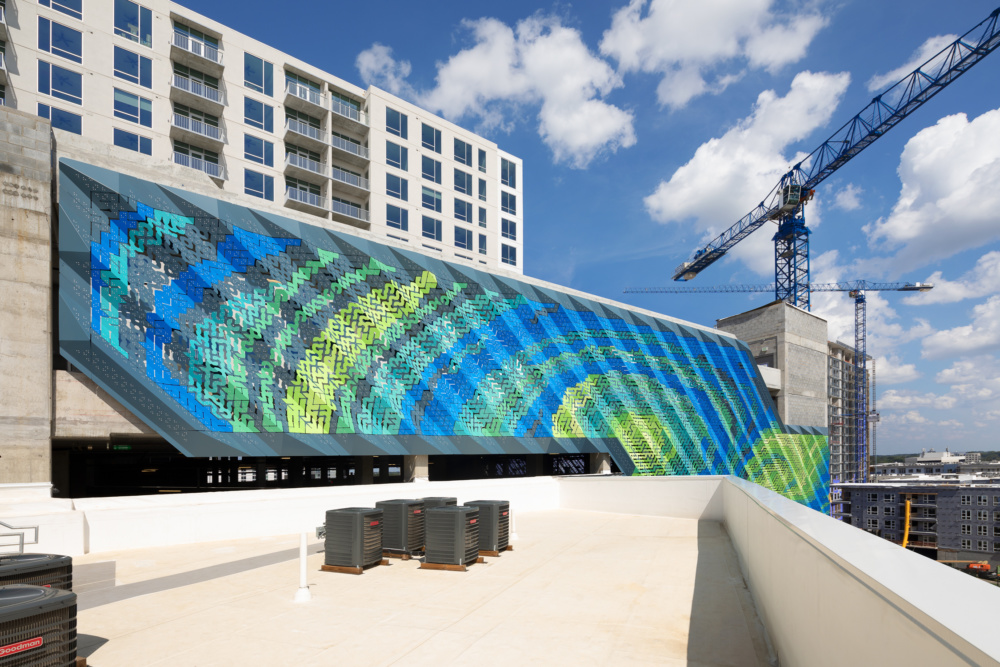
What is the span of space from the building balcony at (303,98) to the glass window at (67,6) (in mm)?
11611

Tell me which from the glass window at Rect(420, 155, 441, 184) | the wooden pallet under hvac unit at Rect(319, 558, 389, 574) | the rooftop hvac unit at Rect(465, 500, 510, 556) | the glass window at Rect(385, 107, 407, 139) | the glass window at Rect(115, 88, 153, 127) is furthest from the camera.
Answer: the glass window at Rect(420, 155, 441, 184)

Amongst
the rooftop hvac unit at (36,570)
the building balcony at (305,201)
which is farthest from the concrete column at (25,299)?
the building balcony at (305,201)

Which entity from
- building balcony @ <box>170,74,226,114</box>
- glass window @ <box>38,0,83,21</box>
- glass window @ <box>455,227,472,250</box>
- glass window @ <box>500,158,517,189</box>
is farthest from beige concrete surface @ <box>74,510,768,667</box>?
glass window @ <box>500,158,517,189</box>

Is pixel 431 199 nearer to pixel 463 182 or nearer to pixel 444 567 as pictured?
pixel 463 182

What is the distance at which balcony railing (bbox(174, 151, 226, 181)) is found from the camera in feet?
117

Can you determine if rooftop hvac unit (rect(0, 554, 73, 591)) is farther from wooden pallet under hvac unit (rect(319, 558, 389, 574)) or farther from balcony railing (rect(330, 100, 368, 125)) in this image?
balcony railing (rect(330, 100, 368, 125))

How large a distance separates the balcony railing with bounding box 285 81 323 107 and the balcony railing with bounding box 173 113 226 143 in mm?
5842

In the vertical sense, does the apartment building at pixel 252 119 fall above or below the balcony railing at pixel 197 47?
below

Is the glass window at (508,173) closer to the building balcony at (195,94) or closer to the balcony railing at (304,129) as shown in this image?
the balcony railing at (304,129)

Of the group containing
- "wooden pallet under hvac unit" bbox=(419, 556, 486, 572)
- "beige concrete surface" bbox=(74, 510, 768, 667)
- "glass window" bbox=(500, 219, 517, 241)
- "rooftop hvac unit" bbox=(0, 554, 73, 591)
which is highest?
"glass window" bbox=(500, 219, 517, 241)

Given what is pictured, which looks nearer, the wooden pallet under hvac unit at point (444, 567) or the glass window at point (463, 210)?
the wooden pallet under hvac unit at point (444, 567)

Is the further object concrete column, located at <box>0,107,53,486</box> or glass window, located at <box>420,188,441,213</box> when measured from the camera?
glass window, located at <box>420,188,441,213</box>

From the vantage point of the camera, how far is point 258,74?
39.9m

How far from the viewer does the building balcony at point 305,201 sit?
4053cm
